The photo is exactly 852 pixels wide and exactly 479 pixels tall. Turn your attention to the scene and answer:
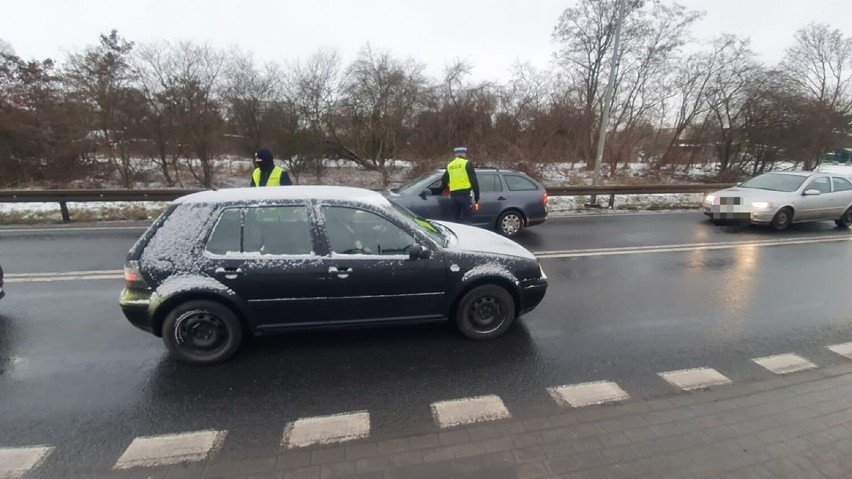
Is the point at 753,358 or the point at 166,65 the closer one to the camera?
the point at 753,358

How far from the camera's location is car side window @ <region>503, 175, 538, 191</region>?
28.1 feet

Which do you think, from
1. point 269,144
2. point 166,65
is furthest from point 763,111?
point 166,65

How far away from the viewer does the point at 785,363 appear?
3.54 metres

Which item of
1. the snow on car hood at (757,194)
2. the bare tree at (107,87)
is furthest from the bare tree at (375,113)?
the snow on car hood at (757,194)

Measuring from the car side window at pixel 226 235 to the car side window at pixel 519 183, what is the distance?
631 cm

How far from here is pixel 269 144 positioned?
67.1 ft

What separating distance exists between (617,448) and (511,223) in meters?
6.33

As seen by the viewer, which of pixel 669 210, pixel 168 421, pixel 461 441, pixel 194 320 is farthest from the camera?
pixel 669 210

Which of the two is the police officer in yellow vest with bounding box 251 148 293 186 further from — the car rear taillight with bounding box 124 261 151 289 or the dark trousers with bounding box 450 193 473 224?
the dark trousers with bounding box 450 193 473 224

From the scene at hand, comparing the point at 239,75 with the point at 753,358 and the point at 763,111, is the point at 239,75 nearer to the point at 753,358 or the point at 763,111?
the point at 753,358

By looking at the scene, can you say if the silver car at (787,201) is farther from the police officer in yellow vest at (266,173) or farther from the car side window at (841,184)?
the police officer in yellow vest at (266,173)

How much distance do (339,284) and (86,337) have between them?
9.05 ft

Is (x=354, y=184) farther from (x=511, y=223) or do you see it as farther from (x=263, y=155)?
(x=263, y=155)

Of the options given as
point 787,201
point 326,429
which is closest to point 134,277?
point 326,429
